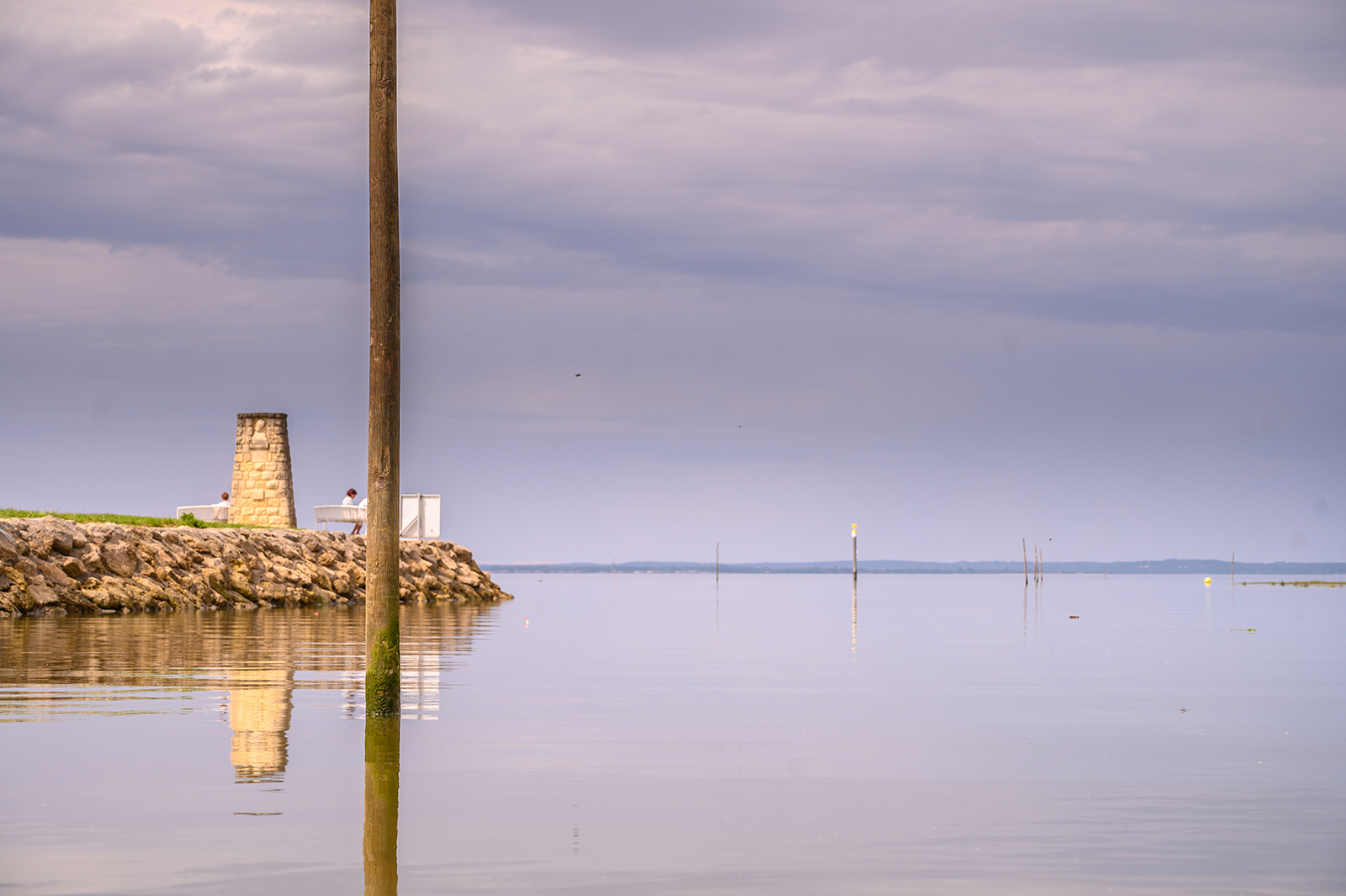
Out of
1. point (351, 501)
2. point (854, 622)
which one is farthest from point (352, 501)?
point (854, 622)

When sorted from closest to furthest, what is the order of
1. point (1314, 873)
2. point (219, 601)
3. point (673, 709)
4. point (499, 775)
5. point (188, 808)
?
point (1314, 873) → point (188, 808) → point (499, 775) → point (673, 709) → point (219, 601)

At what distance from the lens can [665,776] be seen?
35.3 ft

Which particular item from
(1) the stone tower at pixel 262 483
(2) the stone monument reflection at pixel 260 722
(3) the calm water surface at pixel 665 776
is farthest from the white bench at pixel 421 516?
(2) the stone monument reflection at pixel 260 722

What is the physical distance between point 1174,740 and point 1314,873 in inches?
231

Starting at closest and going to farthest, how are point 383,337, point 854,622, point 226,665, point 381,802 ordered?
1. point 381,802
2. point 383,337
3. point 226,665
4. point 854,622

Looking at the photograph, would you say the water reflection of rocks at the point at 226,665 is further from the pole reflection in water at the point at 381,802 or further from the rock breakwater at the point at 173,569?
the rock breakwater at the point at 173,569

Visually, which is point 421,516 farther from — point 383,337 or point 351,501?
point 383,337

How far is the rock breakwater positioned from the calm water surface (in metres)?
9.01

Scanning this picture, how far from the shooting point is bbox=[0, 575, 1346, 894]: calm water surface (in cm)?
759

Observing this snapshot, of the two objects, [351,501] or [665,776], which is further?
[351,501]

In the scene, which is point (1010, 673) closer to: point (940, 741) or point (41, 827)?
point (940, 741)

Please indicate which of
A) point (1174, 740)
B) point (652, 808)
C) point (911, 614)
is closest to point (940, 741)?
point (1174, 740)

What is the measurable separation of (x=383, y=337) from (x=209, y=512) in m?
41.4

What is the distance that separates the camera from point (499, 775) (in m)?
10.6
